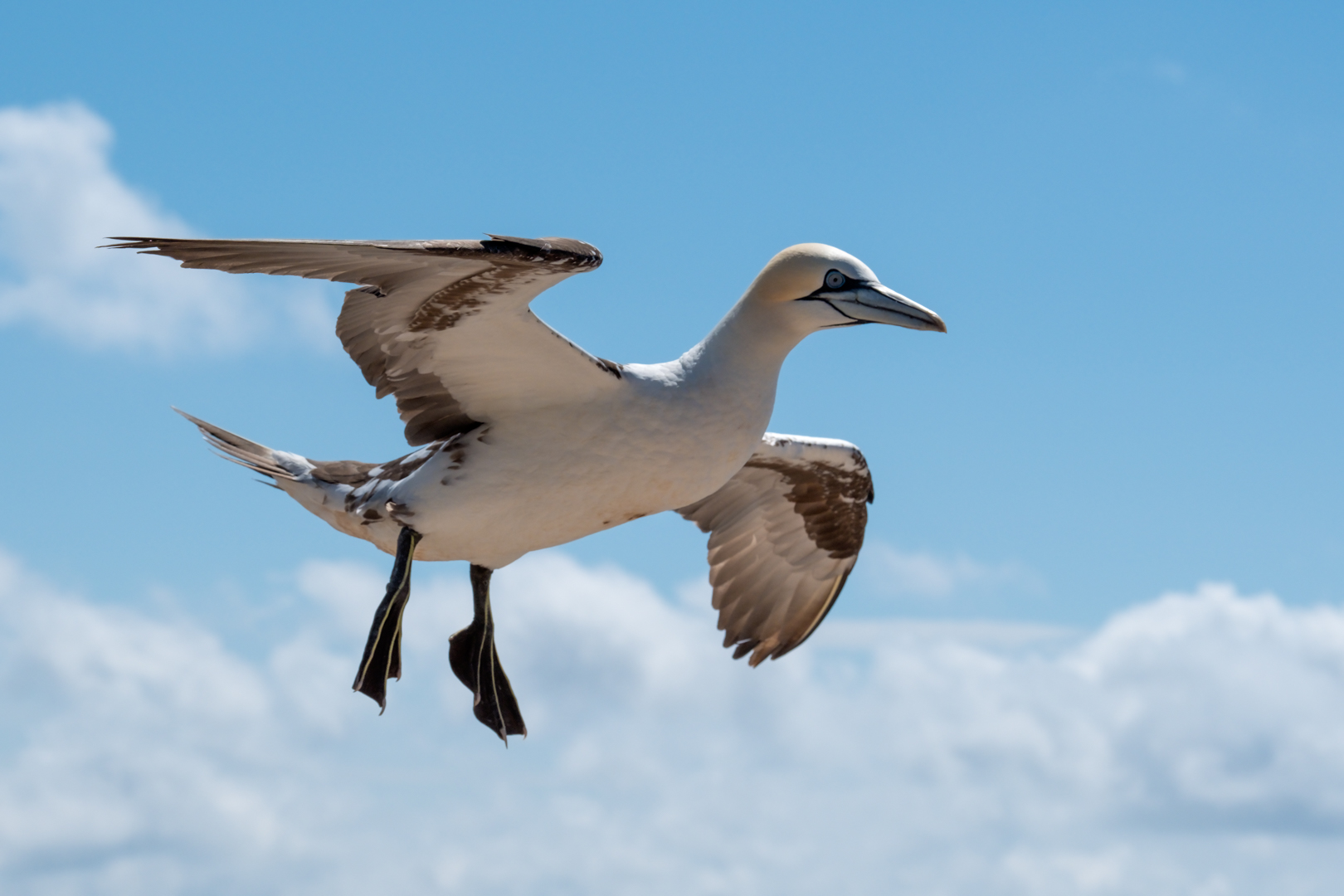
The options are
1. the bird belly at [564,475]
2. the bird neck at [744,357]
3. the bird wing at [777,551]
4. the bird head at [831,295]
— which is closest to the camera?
the bird belly at [564,475]

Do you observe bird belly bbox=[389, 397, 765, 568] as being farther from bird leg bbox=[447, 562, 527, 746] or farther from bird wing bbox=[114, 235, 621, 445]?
bird leg bbox=[447, 562, 527, 746]

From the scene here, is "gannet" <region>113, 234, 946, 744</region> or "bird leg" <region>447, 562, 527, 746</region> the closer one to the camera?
"gannet" <region>113, 234, 946, 744</region>

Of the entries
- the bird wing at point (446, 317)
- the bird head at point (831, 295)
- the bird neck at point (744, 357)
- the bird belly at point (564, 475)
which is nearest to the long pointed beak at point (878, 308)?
the bird head at point (831, 295)

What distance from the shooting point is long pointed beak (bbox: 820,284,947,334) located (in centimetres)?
888

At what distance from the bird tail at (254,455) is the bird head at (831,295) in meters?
3.70

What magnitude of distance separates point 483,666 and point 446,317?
2875 millimetres

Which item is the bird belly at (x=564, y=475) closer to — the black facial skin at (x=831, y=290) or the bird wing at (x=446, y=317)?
the bird wing at (x=446, y=317)

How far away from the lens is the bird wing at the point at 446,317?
7273 millimetres

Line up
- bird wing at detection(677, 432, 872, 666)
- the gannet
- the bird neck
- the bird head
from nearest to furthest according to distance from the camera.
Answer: the gannet
the bird neck
the bird head
bird wing at detection(677, 432, 872, 666)

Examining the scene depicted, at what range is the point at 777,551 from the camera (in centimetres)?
1166

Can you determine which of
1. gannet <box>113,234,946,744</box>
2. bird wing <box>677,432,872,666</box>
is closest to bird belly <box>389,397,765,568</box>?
gannet <box>113,234,946,744</box>

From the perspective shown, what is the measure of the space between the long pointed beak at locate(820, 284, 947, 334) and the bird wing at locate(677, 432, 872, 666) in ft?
8.87

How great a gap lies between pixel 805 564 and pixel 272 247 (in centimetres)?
590

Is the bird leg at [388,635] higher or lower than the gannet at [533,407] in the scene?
lower
